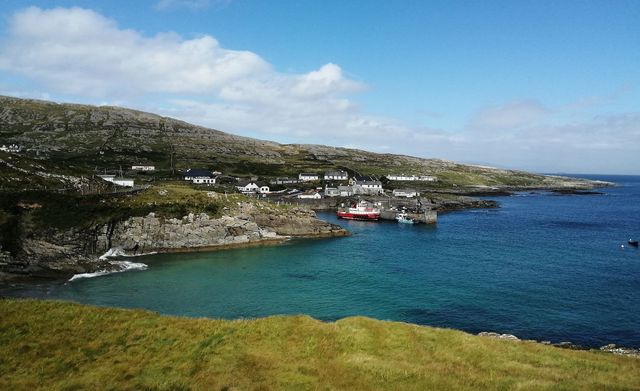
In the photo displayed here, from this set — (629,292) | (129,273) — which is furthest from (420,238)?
(129,273)

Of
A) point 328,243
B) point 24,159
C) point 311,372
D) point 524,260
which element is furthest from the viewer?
point 24,159

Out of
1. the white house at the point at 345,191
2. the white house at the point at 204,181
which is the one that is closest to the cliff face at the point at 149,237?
the white house at the point at 204,181

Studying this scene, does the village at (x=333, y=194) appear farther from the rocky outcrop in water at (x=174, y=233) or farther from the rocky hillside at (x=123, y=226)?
the rocky outcrop in water at (x=174, y=233)

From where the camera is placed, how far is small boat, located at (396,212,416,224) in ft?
428

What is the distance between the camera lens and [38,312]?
2616 cm

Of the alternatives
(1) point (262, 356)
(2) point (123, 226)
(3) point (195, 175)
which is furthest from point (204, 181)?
(1) point (262, 356)

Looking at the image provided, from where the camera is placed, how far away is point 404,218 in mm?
134125

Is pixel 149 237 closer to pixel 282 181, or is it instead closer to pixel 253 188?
pixel 253 188

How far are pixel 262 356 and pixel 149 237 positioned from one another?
221 feet

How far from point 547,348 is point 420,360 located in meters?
9.99

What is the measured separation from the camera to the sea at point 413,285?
48.2 m

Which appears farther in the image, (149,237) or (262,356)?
(149,237)

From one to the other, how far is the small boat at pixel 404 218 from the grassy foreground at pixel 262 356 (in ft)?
341

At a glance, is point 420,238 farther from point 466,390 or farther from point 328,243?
point 466,390
